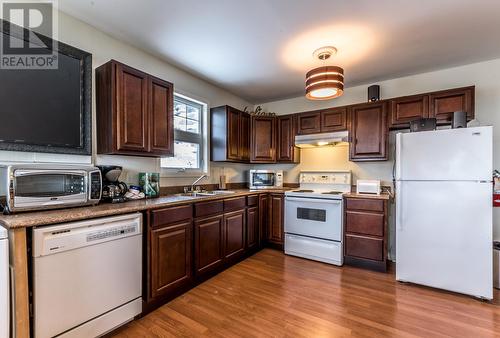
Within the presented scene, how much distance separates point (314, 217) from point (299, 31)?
2218mm

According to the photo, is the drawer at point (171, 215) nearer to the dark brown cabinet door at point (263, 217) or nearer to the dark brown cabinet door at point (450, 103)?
the dark brown cabinet door at point (263, 217)

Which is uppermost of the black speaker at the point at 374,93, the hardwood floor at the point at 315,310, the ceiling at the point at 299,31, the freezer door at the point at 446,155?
the ceiling at the point at 299,31

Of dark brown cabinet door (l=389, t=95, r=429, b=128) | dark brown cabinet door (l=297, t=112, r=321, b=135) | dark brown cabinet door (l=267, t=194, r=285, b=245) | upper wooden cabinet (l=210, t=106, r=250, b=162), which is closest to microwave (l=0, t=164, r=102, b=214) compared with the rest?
upper wooden cabinet (l=210, t=106, r=250, b=162)

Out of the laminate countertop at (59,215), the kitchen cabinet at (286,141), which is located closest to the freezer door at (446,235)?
the kitchen cabinet at (286,141)

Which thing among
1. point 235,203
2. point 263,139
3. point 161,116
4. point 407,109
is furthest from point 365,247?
point 161,116

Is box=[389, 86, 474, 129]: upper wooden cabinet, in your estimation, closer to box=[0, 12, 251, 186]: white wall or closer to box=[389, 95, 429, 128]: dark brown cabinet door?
box=[389, 95, 429, 128]: dark brown cabinet door

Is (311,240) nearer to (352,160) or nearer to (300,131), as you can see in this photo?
(352,160)

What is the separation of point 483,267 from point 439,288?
43 centimetres

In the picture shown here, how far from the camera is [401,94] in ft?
10.8

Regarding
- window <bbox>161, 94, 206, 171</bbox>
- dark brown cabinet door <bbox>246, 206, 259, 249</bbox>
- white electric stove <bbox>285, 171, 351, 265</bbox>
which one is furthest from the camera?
dark brown cabinet door <bbox>246, 206, 259, 249</bbox>

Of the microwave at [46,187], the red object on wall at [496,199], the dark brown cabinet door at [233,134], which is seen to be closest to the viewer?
the microwave at [46,187]

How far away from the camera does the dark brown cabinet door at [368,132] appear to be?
3.08 metres

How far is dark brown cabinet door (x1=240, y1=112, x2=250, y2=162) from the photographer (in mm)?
3766

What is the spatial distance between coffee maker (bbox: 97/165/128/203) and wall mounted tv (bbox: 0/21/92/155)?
24cm
